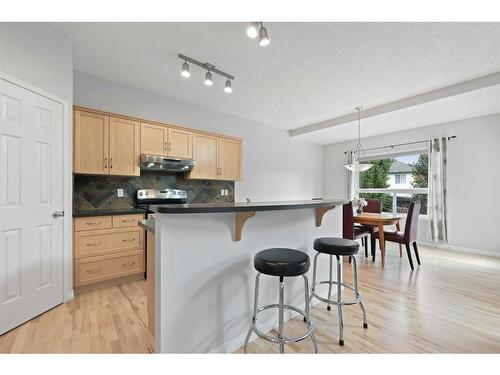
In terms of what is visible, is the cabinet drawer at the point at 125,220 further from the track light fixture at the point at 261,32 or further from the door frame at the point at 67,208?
the track light fixture at the point at 261,32

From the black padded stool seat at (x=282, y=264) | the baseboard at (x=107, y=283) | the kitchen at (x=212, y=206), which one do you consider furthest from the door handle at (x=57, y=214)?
the black padded stool seat at (x=282, y=264)

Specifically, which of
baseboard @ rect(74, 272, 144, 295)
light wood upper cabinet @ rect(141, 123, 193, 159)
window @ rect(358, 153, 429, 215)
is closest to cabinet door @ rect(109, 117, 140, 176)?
light wood upper cabinet @ rect(141, 123, 193, 159)

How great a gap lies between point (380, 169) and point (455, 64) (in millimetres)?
3188

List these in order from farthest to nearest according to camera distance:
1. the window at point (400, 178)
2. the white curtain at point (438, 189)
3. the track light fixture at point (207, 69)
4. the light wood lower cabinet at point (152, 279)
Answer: the window at point (400, 178), the white curtain at point (438, 189), the track light fixture at point (207, 69), the light wood lower cabinet at point (152, 279)

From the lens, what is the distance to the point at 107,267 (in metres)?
2.67

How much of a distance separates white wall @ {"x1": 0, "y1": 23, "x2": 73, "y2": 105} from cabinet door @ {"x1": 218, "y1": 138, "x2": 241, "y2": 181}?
2.15 meters

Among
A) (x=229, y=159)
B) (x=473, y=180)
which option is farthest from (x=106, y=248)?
(x=473, y=180)

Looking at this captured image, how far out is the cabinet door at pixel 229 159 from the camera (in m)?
4.00

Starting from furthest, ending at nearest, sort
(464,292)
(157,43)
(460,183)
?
(460,183) < (464,292) < (157,43)

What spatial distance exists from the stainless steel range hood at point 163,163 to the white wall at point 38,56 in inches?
40.3

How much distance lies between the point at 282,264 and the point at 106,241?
2.25 metres

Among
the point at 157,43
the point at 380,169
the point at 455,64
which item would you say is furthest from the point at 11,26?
the point at 380,169

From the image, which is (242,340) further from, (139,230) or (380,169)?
(380,169)

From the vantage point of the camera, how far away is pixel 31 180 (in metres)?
2.01
